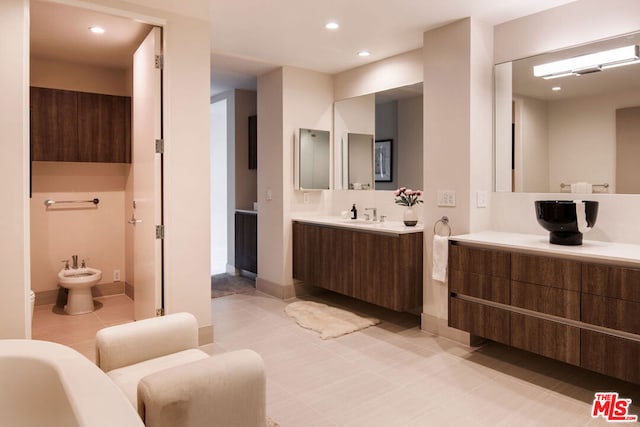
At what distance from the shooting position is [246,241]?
5707mm

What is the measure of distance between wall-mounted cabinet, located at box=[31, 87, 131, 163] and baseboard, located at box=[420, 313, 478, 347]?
140 inches

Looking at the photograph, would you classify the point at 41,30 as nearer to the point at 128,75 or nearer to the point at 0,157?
the point at 128,75

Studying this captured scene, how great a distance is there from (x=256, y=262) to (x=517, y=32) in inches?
149

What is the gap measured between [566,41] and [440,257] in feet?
5.90

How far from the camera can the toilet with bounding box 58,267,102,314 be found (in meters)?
4.13

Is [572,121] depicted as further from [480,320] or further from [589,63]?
[480,320]

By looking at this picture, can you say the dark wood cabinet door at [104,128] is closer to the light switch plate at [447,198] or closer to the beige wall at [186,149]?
the beige wall at [186,149]

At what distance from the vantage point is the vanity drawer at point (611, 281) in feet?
7.54

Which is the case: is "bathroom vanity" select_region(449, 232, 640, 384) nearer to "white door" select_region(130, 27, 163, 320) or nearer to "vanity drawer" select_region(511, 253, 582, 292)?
"vanity drawer" select_region(511, 253, 582, 292)

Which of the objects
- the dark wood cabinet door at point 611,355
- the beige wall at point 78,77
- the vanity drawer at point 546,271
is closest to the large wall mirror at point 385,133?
the vanity drawer at point 546,271

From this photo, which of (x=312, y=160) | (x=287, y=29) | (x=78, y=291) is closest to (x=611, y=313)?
(x=287, y=29)

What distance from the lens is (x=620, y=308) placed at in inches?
92.3

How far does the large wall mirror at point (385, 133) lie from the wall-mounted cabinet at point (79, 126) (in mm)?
2392

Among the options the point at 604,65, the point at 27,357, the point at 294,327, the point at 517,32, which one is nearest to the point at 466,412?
the point at 294,327
